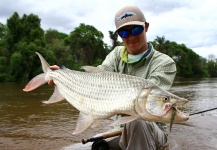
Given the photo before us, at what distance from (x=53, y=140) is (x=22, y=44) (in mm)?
33681

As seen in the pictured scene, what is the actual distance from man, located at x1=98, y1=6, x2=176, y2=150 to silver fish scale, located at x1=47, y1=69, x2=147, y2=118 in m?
0.57

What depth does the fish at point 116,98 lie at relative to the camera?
2.77m

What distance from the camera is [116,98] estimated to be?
302 cm

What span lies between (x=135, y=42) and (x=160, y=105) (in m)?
1.27

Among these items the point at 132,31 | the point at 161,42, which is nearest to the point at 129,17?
the point at 132,31

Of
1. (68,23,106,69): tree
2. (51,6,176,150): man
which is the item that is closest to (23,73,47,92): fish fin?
(51,6,176,150): man

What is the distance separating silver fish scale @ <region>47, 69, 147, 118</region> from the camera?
2.95 meters

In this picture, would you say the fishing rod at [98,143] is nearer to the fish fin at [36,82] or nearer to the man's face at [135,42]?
the fish fin at [36,82]

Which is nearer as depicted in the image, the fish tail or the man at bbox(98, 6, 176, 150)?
the man at bbox(98, 6, 176, 150)

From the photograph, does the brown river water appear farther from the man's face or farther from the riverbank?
the man's face

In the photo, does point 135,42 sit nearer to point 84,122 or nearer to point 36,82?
point 84,122

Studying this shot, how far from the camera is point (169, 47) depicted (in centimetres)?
8312

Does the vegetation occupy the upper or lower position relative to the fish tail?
upper

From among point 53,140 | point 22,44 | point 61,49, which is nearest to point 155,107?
point 53,140
